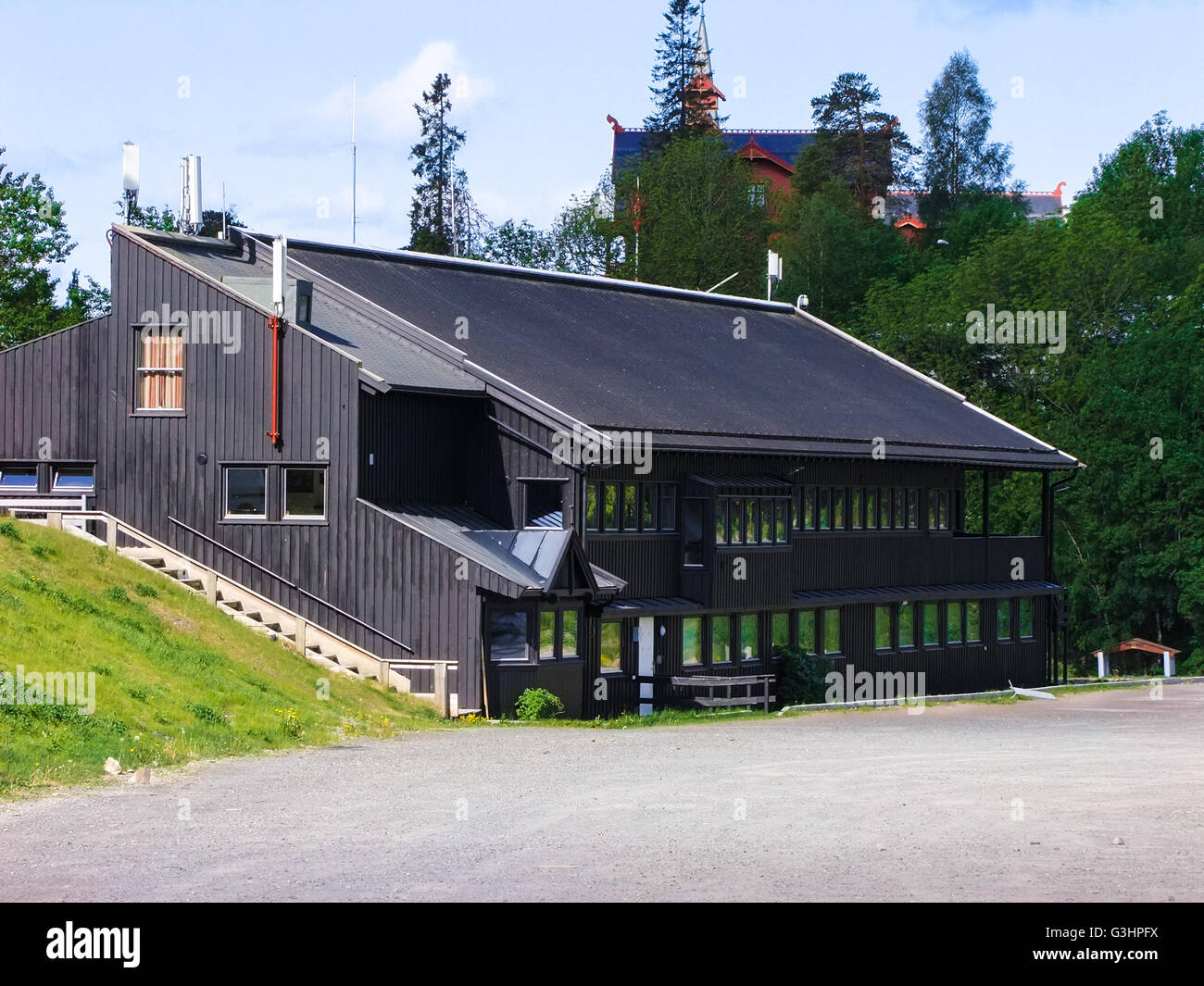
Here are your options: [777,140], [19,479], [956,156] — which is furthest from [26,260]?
[777,140]

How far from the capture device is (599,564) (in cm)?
3356

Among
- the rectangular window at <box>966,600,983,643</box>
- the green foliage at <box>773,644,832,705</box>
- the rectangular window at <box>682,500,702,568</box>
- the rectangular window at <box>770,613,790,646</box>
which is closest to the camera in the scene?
the rectangular window at <box>682,500,702,568</box>

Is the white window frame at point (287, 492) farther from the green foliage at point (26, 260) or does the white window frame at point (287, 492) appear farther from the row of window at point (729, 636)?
the green foliage at point (26, 260)

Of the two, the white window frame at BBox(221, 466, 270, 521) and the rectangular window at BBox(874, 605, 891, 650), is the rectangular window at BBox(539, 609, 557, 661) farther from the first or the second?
the rectangular window at BBox(874, 605, 891, 650)

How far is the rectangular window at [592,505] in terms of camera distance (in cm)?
3322

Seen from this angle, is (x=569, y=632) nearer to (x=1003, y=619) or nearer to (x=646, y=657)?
(x=646, y=657)

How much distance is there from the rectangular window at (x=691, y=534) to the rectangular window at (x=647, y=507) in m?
0.79

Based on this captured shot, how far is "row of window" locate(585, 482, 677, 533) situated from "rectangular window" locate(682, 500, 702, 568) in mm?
239

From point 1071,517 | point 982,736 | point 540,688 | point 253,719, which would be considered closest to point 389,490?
point 540,688

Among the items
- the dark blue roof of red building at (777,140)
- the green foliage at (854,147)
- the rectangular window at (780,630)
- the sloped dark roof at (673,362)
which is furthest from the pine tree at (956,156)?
the rectangular window at (780,630)

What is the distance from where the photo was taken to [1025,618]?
48625 mm

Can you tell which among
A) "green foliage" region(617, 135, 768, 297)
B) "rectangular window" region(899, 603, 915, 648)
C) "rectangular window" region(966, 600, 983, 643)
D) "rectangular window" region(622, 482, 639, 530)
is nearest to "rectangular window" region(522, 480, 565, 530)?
"rectangular window" region(622, 482, 639, 530)

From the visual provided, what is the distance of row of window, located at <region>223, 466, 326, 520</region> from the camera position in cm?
3291

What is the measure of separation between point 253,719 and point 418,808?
7144 millimetres
